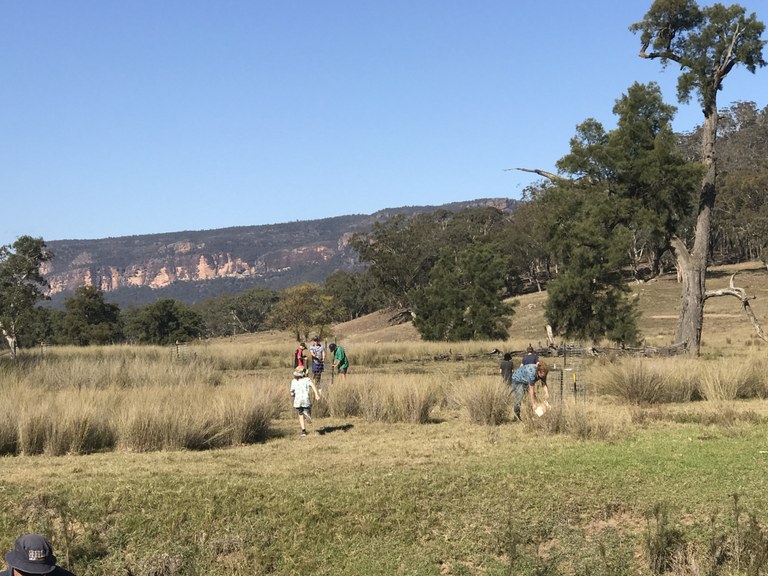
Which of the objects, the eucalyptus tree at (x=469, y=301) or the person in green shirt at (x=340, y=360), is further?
the eucalyptus tree at (x=469, y=301)

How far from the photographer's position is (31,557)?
15.5 ft

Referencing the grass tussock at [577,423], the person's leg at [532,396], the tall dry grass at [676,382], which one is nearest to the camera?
the grass tussock at [577,423]

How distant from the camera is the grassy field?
287 inches

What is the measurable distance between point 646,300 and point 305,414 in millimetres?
52861

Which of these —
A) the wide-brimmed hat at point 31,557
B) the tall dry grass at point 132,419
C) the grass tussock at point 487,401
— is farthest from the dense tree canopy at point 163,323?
the wide-brimmed hat at point 31,557

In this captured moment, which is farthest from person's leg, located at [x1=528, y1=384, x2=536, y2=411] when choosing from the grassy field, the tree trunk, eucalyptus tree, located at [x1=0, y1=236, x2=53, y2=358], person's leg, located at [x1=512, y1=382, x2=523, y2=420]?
eucalyptus tree, located at [x1=0, y1=236, x2=53, y2=358]

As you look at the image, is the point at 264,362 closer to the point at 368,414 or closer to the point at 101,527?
the point at 368,414

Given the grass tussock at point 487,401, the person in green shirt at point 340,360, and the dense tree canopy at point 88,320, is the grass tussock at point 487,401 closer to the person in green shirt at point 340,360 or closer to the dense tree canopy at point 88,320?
the person in green shirt at point 340,360

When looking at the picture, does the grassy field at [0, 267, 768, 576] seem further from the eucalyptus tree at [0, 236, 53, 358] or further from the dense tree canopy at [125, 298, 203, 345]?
the dense tree canopy at [125, 298, 203, 345]

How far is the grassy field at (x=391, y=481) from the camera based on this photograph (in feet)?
23.9

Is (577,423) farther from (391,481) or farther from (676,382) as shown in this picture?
(676,382)

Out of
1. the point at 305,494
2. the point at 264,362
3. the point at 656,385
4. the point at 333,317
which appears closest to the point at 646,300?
the point at 333,317

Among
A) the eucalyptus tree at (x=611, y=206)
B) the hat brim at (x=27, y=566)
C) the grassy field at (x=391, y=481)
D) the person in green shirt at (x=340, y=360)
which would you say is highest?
the eucalyptus tree at (x=611, y=206)

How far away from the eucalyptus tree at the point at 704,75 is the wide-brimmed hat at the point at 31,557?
22.9 metres
